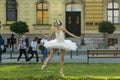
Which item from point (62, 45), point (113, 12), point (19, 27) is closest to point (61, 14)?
point (113, 12)

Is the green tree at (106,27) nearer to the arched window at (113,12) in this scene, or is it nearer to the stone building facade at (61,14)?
the stone building facade at (61,14)

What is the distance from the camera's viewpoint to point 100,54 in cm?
3147

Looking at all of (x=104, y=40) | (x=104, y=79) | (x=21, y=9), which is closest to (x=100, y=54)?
(x=104, y=79)

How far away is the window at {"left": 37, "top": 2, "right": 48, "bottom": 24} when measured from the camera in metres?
54.9

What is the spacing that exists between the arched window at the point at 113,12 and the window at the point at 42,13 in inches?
270

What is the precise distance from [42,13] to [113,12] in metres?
7.85

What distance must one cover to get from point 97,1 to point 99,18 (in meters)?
1.86

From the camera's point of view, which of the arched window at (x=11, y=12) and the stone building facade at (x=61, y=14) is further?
the arched window at (x=11, y=12)

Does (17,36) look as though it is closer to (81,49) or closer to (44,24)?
(44,24)

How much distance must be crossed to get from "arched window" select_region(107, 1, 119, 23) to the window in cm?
685

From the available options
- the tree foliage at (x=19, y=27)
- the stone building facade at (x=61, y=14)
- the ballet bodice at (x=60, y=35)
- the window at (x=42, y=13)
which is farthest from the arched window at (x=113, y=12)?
the ballet bodice at (x=60, y=35)

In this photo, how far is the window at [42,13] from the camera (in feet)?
180

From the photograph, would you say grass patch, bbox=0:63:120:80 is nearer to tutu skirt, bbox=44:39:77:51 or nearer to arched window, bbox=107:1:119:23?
tutu skirt, bbox=44:39:77:51

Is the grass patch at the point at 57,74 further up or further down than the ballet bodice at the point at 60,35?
further down
